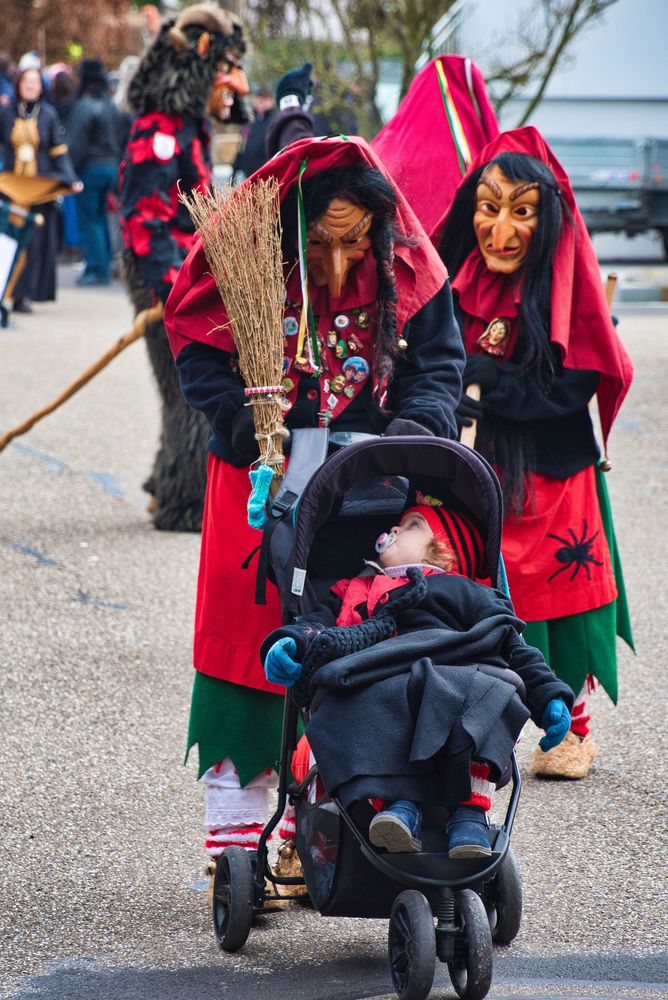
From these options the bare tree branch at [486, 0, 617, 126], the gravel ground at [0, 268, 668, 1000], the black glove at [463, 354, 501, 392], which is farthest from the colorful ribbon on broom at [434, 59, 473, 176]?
the bare tree branch at [486, 0, 617, 126]

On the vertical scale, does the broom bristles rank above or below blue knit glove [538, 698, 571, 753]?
above

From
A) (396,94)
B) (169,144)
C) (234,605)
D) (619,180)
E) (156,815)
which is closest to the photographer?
(234,605)

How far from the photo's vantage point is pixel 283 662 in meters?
2.82

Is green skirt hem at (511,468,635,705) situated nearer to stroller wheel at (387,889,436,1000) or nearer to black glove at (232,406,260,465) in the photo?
black glove at (232,406,260,465)

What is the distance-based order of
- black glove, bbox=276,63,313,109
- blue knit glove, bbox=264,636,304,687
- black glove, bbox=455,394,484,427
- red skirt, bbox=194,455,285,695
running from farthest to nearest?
black glove, bbox=276,63,313,109 < black glove, bbox=455,394,484,427 < red skirt, bbox=194,455,285,695 < blue knit glove, bbox=264,636,304,687

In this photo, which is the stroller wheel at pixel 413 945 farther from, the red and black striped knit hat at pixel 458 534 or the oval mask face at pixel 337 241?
the oval mask face at pixel 337 241

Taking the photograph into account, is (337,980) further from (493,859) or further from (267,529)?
(267,529)

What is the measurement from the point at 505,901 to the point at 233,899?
0.58 m

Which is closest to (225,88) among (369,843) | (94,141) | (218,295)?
(218,295)

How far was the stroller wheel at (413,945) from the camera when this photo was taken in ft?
8.89

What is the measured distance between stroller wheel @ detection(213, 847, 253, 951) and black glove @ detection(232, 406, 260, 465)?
2.96 ft

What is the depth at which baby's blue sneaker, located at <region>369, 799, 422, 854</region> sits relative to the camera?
2674 millimetres

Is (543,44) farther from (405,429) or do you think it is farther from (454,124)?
(405,429)

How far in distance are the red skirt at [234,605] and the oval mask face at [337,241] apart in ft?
1.66
